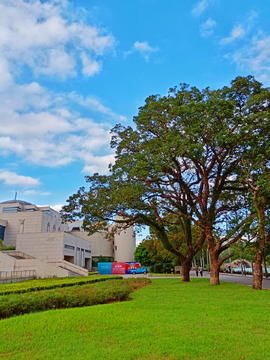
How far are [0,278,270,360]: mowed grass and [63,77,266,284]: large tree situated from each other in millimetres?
9011

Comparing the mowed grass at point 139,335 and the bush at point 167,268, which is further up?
the mowed grass at point 139,335

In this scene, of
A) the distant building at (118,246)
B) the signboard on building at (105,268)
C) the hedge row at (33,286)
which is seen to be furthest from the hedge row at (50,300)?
the distant building at (118,246)

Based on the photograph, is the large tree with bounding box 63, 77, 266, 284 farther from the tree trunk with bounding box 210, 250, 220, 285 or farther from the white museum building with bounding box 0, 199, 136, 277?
the white museum building with bounding box 0, 199, 136, 277

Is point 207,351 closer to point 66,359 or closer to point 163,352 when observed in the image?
point 163,352

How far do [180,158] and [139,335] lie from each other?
13.6m

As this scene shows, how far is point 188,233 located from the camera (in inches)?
896

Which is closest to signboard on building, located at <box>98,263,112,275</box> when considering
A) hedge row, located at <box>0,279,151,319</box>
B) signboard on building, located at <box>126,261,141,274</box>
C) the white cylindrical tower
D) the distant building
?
signboard on building, located at <box>126,261,141,274</box>

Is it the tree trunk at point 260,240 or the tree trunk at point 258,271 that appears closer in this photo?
the tree trunk at point 260,240

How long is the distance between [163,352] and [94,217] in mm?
14898

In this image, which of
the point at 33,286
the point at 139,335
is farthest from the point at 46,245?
the point at 139,335

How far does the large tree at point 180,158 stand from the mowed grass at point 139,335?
355 inches

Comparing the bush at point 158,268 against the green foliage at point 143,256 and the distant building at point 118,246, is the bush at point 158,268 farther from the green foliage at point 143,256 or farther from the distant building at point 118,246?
the distant building at point 118,246

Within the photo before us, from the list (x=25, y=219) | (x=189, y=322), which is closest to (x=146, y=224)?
(x=189, y=322)

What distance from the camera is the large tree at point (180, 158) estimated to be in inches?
607
